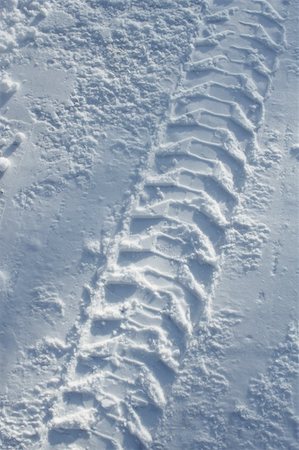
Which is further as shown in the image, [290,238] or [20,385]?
[290,238]

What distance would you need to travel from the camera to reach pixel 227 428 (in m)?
1.88

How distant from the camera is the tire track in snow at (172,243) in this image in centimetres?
189

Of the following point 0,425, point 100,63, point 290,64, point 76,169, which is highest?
point 290,64

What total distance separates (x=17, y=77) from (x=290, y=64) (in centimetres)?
132

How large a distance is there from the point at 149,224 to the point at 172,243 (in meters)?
0.13

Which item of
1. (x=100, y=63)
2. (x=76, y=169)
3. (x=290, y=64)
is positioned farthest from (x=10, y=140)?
(x=290, y=64)

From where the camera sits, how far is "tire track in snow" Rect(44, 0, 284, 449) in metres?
1.89

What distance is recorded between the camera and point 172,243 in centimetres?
211

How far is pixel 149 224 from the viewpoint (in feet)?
7.04

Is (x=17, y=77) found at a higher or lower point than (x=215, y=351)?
Answer: higher

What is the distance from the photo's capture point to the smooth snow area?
1903 mm

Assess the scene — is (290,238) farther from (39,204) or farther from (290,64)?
(39,204)

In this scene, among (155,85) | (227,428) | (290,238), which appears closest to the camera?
(227,428)

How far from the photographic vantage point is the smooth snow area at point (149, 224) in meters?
1.90
